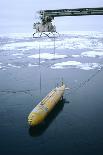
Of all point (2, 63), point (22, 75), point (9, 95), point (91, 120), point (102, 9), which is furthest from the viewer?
point (2, 63)

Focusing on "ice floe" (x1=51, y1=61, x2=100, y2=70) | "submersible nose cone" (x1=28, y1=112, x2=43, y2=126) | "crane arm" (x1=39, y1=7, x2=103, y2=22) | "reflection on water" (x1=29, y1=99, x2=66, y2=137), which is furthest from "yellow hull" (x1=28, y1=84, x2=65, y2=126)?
"ice floe" (x1=51, y1=61, x2=100, y2=70)

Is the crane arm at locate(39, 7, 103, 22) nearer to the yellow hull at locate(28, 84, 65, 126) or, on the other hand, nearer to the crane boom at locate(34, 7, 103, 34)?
the crane boom at locate(34, 7, 103, 34)

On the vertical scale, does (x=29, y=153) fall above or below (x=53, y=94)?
below

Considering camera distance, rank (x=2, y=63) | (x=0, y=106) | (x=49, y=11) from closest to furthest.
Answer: (x=49, y=11)
(x=0, y=106)
(x=2, y=63)

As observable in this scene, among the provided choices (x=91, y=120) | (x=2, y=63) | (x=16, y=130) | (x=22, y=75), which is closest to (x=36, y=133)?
(x=16, y=130)

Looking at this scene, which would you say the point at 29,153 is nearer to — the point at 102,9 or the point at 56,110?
the point at 56,110

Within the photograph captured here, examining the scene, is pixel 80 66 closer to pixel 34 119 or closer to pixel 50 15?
pixel 34 119
